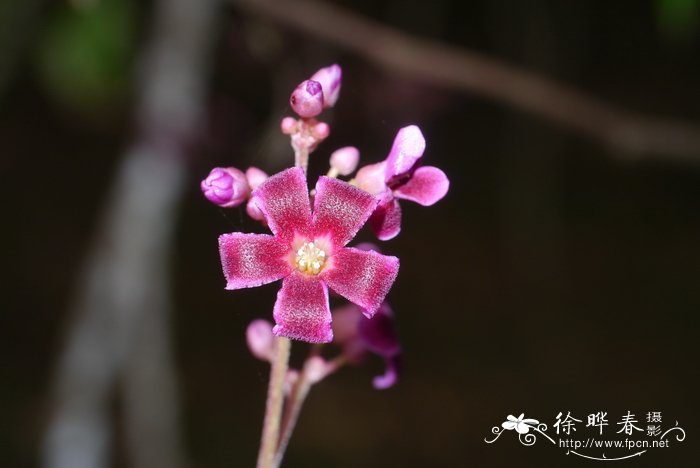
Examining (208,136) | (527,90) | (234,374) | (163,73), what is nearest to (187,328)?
(234,374)

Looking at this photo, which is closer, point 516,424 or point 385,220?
point 385,220

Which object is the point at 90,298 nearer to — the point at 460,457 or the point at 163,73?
the point at 163,73

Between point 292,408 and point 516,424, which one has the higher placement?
point 516,424

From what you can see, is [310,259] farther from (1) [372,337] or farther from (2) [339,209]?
(1) [372,337]

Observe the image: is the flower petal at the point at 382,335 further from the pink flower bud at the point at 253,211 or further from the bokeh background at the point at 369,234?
the bokeh background at the point at 369,234

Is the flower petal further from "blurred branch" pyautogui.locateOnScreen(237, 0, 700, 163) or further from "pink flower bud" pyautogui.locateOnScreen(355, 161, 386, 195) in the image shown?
"blurred branch" pyautogui.locateOnScreen(237, 0, 700, 163)

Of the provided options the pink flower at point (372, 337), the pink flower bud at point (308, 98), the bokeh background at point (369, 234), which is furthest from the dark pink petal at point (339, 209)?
the bokeh background at point (369, 234)

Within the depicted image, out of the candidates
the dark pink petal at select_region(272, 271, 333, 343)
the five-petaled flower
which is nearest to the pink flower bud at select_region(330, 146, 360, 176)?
the dark pink petal at select_region(272, 271, 333, 343)

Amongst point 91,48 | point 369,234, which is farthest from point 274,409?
point 369,234
